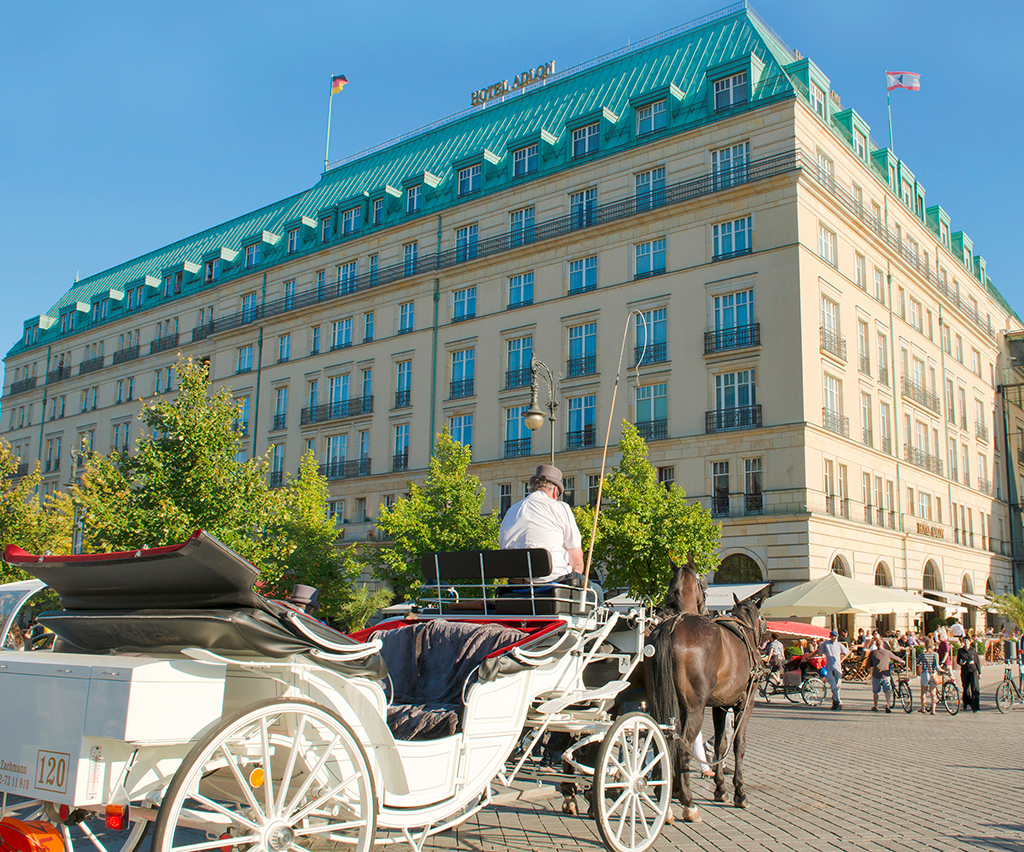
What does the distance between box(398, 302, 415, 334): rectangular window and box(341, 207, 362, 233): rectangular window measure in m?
6.59

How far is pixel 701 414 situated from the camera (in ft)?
116

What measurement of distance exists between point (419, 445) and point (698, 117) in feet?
63.7

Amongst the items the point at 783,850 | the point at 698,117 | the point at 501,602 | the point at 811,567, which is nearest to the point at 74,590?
the point at 501,602

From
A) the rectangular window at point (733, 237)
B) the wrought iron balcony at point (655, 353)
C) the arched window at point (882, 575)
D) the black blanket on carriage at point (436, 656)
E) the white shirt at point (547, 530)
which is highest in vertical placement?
the rectangular window at point (733, 237)

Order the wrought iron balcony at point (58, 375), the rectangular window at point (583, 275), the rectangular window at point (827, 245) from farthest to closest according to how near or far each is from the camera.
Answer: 1. the wrought iron balcony at point (58, 375)
2. the rectangular window at point (583, 275)
3. the rectangular window at point (827, 245)

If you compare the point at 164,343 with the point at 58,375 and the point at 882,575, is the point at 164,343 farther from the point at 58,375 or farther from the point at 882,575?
the point at 882,575

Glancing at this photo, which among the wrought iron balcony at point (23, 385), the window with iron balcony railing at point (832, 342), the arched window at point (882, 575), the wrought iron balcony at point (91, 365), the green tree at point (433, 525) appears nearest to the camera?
the green tree at point (433, 525)

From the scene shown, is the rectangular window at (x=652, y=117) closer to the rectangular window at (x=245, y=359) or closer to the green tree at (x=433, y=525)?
the green tree at (x=433, y=525)

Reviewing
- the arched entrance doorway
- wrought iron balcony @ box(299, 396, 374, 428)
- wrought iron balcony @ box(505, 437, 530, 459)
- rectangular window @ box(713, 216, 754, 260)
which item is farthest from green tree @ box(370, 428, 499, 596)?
the arched entrance doorway

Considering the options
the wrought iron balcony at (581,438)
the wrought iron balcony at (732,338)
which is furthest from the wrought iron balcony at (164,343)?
the wrought iron balcony at (732,338)

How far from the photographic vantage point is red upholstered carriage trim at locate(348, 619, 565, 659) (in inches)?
217

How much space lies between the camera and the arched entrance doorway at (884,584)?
37469 millimetres

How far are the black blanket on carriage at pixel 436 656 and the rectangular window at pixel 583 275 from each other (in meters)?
34.4

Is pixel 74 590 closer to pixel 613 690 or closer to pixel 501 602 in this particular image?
pixel 501 602
